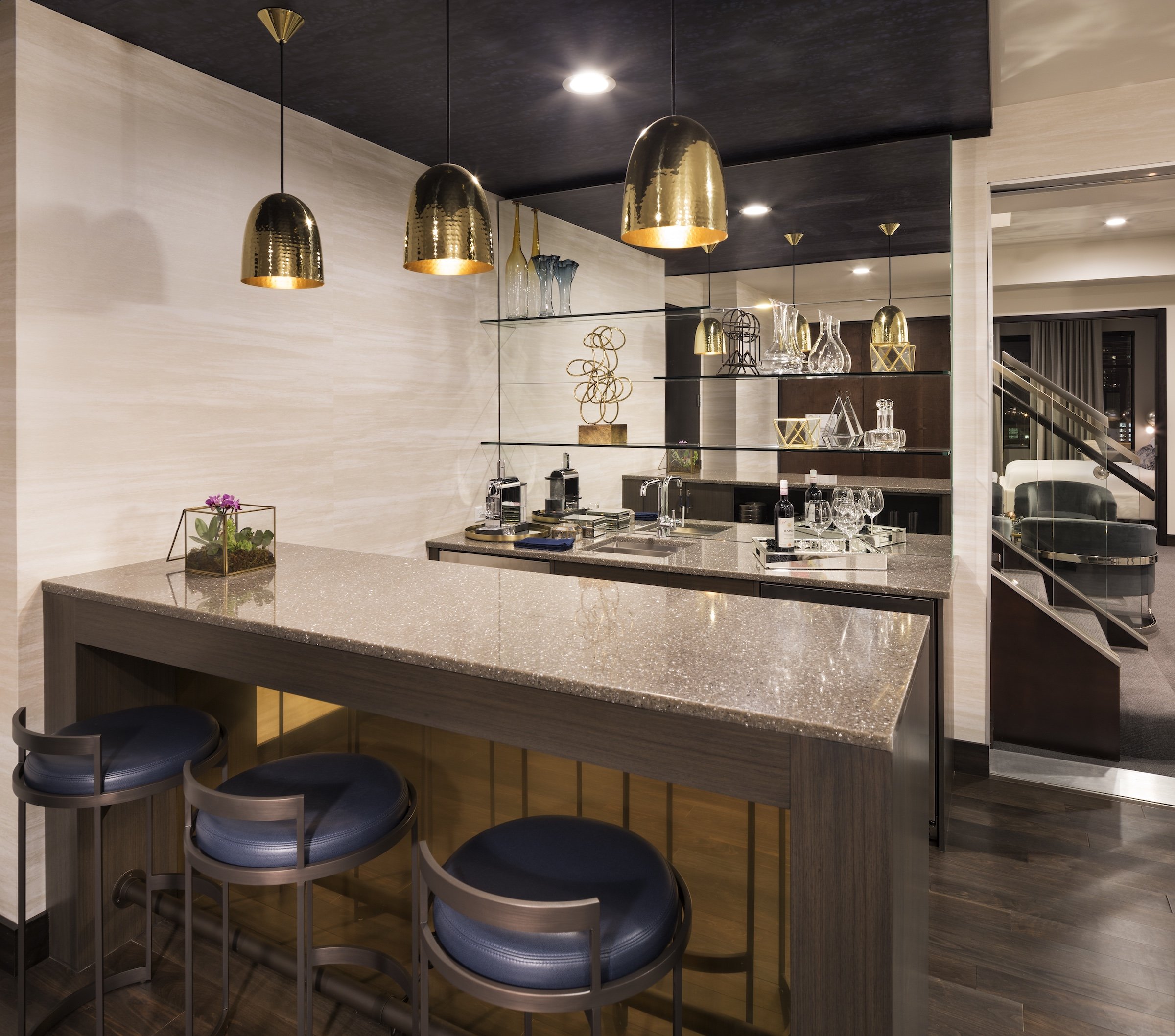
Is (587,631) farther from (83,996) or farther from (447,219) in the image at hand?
(83,996)

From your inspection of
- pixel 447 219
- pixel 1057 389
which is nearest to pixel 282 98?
pixel 447 219

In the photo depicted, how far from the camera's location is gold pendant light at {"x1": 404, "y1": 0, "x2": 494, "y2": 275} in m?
1.57

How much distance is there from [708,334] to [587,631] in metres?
2.03

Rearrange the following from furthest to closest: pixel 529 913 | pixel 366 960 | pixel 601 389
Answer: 1. pixel 601 389
2. pixel 366 960
3. pixel 529 913

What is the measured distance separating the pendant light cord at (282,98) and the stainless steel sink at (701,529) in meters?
2.01

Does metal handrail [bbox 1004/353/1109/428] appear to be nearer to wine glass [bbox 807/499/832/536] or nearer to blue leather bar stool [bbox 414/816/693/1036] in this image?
wine glass [bbox 807/499/832/536]

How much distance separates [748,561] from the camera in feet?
9.40

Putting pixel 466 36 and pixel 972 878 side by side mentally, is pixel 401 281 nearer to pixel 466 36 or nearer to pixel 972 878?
pixel 466 36

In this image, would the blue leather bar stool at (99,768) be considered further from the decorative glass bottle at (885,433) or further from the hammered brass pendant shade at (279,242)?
the decorative glass bottle at (885,433)

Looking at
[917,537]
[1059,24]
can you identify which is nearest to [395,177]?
[1059,24]

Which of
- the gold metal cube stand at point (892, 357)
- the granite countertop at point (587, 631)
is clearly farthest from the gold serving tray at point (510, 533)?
the gold metal cube stand at point (892, 357)

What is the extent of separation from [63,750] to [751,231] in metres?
2.84

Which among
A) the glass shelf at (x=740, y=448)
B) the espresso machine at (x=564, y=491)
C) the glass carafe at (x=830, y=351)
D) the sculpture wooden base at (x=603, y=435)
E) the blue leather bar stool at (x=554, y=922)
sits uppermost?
the glass carafe at (x=830, y=351)

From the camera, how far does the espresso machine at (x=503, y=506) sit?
11.2 ft
